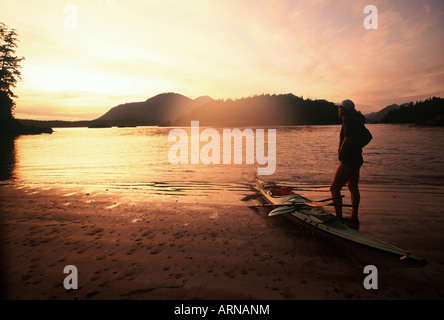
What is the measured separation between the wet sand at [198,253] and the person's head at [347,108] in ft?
10.1

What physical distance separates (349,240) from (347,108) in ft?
10.4

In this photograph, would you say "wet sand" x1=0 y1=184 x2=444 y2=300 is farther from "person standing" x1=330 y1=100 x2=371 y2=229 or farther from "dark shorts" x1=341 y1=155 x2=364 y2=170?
"dark shorts" x1=341 y1=155 x2=364 y2=170

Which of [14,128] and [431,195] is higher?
[14,128]

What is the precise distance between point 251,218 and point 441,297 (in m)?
4.10

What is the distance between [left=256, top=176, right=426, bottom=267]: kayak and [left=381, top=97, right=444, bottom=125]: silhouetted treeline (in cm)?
12759

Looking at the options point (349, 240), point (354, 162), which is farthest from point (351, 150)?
point (349, 240)

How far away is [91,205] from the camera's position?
7.66 m

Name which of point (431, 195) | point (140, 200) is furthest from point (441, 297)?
point (140, 200)

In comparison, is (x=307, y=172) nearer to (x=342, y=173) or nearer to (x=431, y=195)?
(x=431, y=195)

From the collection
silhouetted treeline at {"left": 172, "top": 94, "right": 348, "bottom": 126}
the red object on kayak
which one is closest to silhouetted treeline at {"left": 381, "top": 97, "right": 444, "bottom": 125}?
silhouetted treeline at {"left": 172, "top": 94, "right": 348, "bottom": 126}

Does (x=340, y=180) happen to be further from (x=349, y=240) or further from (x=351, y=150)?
(x=349, y=240)

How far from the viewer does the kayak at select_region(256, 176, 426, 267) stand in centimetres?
379

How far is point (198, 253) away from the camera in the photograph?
4.62 m

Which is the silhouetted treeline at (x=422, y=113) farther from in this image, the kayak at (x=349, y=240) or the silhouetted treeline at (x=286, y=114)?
the kayak at (x=349, y=240)
